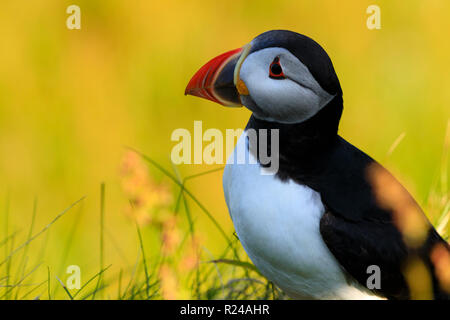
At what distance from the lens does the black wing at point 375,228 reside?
2748 mm

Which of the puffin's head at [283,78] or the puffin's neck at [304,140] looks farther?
the puffin's neck at [304,140]

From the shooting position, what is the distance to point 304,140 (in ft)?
9.27

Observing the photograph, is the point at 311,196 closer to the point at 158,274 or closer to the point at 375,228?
the point at 375,228

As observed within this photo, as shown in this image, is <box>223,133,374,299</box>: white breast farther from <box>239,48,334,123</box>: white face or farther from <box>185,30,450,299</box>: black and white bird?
<box>239,48,334,123</box>: white face

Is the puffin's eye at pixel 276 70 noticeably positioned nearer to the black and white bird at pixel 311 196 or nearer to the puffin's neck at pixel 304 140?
the black and white bird at pixel 311 196

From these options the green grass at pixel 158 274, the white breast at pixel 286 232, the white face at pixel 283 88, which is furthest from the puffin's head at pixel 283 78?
the green grass at pixel 158 274

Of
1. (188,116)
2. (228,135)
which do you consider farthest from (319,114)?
(188,116)

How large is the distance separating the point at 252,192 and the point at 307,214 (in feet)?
0.67

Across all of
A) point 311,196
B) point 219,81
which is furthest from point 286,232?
point 219,81

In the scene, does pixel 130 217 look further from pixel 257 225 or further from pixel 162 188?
pixel 257 225

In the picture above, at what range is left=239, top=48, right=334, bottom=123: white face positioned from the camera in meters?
2.71

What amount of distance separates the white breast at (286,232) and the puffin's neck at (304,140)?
8 centimetres

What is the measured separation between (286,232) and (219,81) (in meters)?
0.59
